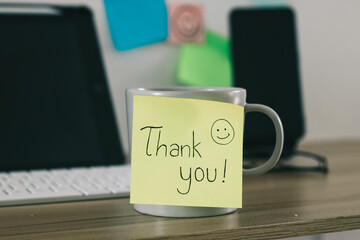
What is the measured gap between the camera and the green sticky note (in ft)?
3.27

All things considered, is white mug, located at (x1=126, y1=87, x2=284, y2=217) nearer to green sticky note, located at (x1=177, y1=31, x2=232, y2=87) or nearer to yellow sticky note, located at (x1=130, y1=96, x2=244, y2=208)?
yellow sticky note, located at (x1=130, y1=96, x2=244, y2=208)

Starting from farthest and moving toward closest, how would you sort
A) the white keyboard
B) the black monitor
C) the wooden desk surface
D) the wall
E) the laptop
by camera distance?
the wall < the black monitor < the laptop < the white keyboard < the wooden desk surface

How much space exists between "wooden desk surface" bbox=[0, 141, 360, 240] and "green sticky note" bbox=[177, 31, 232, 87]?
400 millimetres

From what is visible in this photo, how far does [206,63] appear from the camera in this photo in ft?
3.32

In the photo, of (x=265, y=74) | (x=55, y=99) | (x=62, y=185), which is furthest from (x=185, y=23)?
(x=62, y=185)

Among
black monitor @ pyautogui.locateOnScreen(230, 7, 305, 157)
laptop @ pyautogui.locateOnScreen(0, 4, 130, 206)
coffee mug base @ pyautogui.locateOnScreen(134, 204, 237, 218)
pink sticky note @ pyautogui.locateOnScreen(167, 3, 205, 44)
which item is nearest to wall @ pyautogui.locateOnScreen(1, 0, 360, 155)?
pink sticky note @ pyautogui.locateOnScreen(167, 3, 205, 44)

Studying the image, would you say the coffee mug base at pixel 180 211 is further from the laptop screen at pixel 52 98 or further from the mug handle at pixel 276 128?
the laptop screen at pixel 52 98

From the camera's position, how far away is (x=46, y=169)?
2.48 feet

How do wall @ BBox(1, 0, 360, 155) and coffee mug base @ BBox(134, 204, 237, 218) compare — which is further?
wall @ BBox(1, 0, 360, 155)

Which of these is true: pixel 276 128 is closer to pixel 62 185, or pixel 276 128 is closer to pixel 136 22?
pixel 62 185

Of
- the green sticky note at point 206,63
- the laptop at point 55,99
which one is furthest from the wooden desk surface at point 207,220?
the green sticky note at point 206,63

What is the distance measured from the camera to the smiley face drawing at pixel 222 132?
1.65 ft

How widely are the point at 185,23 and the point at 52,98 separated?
0.34 metres

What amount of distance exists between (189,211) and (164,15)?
1.86 ft
